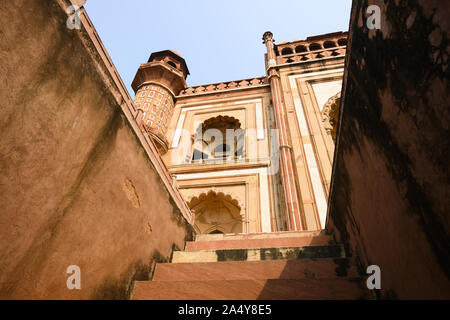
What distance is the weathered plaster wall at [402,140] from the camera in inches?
31.4

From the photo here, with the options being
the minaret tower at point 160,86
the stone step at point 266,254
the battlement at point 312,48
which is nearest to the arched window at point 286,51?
the battlement at point 312,48

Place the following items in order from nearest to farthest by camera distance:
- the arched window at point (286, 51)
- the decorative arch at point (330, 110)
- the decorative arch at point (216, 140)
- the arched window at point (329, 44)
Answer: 1. the decorative arch at point (330, 110)
2. the decorative arch at point (216, 140)
3. the arched window at point (329, 44)
4. the arched window at point (286, 51)

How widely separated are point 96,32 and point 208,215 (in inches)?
225

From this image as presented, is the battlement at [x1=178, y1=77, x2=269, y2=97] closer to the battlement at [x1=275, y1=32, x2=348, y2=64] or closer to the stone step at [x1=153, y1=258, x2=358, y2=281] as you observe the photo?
the battlement at [x1=275, y1=32, x2=348, y2=64]

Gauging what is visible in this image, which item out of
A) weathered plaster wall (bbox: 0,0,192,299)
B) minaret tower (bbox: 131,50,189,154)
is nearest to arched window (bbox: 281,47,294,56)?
minaret tower (bbox: 131,50,189,154)

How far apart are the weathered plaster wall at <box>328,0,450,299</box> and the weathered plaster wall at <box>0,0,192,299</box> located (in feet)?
4.71

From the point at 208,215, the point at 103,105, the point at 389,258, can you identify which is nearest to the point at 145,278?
the point at 103,105

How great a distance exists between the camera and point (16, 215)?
41.8 inches

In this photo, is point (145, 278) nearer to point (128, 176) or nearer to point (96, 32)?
point (128, 176)

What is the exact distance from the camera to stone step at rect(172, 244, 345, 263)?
2070 millimetres

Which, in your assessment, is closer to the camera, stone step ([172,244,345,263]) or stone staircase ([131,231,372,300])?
stone staircase ([131,231,372,300])

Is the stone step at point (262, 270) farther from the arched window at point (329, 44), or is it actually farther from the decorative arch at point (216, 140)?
the arched window at point (329, 44)

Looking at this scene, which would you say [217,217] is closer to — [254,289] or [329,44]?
[254,289]

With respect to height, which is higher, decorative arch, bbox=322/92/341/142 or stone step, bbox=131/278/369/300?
decorative arch, bbox=322/92/341/142
